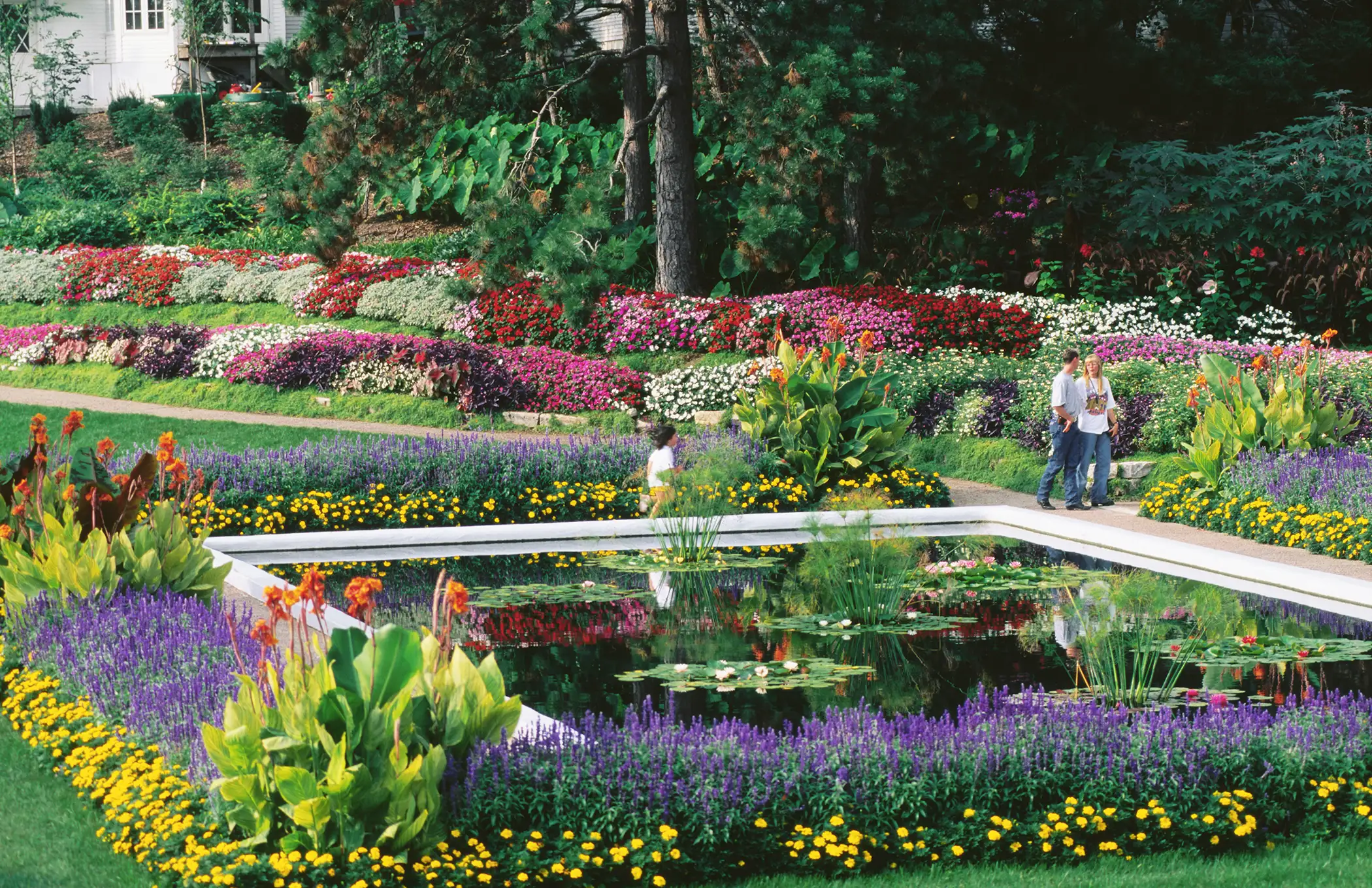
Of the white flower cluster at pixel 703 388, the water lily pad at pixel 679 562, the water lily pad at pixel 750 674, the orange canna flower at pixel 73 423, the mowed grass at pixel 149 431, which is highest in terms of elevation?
the orange canna flower at pixel 73 423

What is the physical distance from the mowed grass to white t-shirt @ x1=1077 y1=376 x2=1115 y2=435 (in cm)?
739

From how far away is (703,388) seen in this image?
16.6 metres

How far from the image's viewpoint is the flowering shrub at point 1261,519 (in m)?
10.0

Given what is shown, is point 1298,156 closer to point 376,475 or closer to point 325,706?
point 376,475

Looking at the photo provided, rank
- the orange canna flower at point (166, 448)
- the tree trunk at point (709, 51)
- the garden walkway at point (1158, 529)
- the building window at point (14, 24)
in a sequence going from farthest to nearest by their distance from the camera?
the building window at point (14, 24) < the tree trunk at point (709, 51) < the garden walkway at point (1158, 529) < the orange canna flower at point (166, 448)

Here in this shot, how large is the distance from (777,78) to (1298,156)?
701 cm

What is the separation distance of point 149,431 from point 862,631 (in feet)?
32.0

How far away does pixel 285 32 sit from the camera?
39.1m

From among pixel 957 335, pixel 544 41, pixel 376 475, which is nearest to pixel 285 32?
pixel 544 41

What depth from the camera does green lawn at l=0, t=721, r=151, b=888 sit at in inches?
196

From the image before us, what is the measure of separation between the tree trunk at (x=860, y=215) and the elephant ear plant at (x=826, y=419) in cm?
756

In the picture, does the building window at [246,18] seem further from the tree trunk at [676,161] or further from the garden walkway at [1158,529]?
the garden walkway at [1158,529]

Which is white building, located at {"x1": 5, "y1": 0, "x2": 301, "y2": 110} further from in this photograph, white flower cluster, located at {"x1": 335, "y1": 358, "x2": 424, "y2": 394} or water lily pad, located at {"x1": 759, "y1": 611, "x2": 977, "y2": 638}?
water lily pad, located at {"x1": 759, "y1": 611, "x2": 977, "y2": 638}

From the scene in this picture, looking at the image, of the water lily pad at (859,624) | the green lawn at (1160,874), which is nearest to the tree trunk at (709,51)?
the water lily pad at (859,624)
